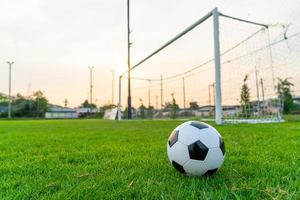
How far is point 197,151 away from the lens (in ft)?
6.06

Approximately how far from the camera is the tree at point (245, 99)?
37.6ft

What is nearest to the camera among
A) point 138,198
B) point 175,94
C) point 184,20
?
point 138,198

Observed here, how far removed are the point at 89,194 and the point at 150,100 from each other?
1379 inches

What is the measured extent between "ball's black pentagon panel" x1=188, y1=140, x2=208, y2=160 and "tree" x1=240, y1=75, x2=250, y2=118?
9.99 metres

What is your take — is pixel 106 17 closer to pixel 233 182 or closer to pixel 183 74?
pixel 183 74

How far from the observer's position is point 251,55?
34.9 ft

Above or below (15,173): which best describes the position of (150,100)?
above

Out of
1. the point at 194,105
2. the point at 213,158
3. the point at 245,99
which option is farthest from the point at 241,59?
the point at 194,105

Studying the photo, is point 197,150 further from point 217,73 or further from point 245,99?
point 245,99

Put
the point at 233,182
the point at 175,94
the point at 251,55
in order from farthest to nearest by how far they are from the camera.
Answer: the point at 175,94 < the point at 251,55 < the point at 233,182

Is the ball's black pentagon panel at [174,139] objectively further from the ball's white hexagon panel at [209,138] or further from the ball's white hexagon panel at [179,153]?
the ball's white hexagon panel at [209,138]

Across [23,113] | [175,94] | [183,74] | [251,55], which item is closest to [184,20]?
[251,55]

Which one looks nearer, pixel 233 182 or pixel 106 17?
pixel 233 182

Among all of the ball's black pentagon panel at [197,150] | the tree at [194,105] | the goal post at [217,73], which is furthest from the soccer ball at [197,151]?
the tree at [194,105]
